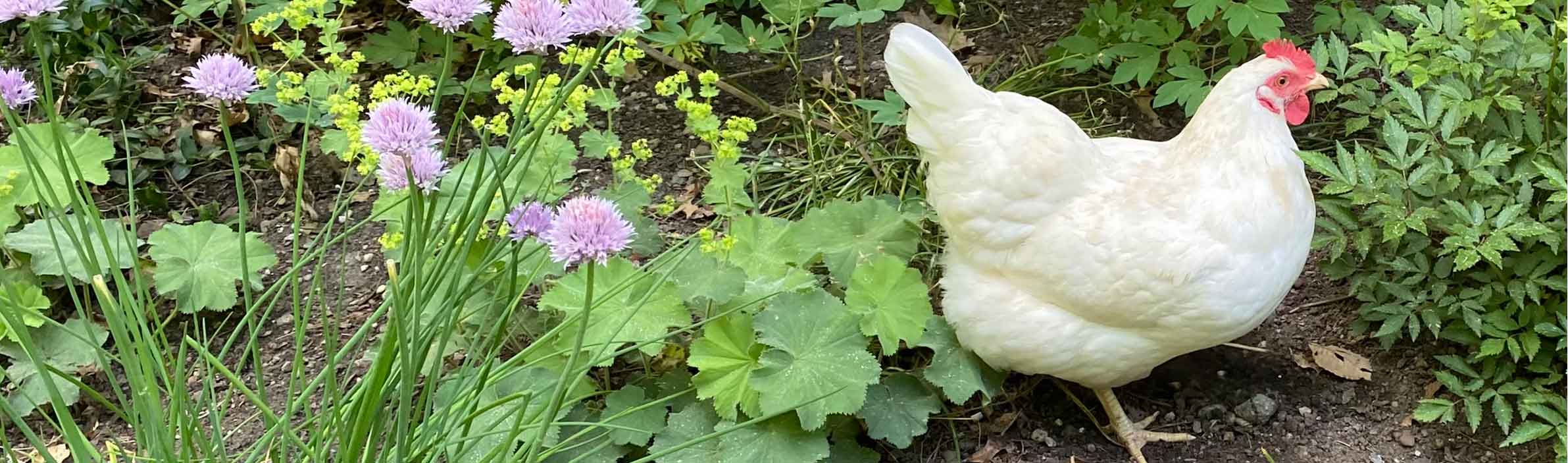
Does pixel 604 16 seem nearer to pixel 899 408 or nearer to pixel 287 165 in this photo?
pixel 899 408

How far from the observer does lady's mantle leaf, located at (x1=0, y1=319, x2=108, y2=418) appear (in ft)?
7.04

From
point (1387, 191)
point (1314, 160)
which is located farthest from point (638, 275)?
point (1387, 191)

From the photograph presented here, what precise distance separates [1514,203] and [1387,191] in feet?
0.64

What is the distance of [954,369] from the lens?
6.70ft

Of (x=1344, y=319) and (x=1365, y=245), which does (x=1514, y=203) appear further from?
(x=1344, y=319)

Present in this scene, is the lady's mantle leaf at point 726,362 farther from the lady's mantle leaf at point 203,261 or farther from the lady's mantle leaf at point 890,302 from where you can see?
the lady's mantle leaf at point 203,261

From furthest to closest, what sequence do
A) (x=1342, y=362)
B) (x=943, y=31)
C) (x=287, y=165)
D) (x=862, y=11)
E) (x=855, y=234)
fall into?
1. (x=943, y=31)
2. (x=287, y=165)
3. (x=862, y=11)
4. (x=855, y=234)
5. (x=1342, y=362)

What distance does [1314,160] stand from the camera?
6.64ft

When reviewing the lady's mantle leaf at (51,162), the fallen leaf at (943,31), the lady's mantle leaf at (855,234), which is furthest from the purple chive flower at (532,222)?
the fallen leaf at (943,31)

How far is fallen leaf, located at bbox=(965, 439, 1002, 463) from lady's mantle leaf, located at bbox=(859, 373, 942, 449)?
117mm

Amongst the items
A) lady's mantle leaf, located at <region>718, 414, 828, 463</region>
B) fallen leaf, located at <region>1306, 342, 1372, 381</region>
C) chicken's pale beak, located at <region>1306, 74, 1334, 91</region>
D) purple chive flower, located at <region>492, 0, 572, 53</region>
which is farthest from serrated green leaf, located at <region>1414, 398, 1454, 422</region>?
purple chive flower, located at <region>492, 0, 572, 53</region>

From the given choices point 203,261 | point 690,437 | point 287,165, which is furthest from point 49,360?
point 690,437

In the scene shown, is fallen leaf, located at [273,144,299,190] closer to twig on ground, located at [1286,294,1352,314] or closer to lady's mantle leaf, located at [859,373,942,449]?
lady's mantle leaf, located at [859,373,942,449]

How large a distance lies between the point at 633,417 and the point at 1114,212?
89 centimetres
